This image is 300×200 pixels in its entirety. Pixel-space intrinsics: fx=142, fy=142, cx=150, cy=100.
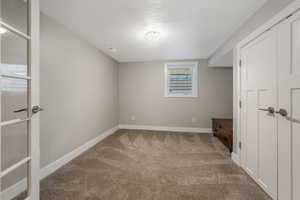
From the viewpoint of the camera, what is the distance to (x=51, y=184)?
69.7 inches

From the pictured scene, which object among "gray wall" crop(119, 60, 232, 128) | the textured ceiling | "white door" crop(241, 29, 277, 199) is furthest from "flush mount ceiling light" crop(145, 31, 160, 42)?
"gray wall" crop(119, 60, 232, 128)

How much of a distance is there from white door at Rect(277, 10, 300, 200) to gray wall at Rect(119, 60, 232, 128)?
2.89 metres

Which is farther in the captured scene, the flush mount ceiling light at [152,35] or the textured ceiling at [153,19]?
the flush mount ceiling light at [152,35]

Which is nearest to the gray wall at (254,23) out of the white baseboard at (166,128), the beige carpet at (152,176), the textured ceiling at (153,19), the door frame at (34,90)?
the textured ceiling at (153,19)

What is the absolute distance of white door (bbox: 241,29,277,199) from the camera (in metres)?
1.51

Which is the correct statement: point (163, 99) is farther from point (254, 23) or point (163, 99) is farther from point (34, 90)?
point (34, 90)

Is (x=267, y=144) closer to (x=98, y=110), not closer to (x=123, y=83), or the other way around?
(x=98, y=110)

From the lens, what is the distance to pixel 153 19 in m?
2.04

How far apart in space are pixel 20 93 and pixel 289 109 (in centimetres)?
257

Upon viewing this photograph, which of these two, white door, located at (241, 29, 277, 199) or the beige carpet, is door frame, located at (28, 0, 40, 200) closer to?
the beige carpet

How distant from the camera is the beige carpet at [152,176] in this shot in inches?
63.0

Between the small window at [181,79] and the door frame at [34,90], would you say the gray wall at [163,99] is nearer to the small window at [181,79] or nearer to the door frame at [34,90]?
the small window at [181,79]

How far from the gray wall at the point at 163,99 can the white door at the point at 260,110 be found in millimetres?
2166

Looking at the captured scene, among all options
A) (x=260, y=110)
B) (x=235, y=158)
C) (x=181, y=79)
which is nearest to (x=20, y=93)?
(x=260, y=110)
